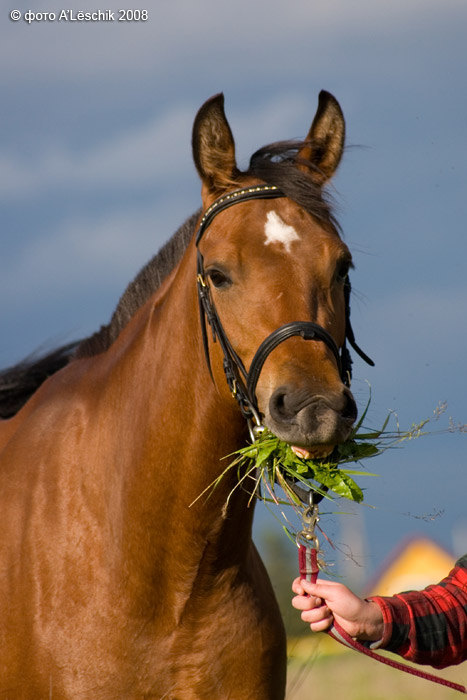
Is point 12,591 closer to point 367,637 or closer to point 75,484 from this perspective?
point 75,484

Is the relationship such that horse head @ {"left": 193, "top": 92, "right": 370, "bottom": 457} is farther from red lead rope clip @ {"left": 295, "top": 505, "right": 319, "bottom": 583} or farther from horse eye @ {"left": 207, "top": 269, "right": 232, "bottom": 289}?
red lead rope clip @ {"left": 295, "top": 505, "right": 319, "bottom": 583}

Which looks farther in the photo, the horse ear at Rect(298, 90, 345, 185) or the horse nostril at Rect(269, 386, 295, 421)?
the horse ear at Rect(298, 90, 345, 185)

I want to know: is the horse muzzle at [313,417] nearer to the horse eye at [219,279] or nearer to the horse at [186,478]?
the horse at [186,478]

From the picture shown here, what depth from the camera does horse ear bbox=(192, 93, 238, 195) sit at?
4.32 metres

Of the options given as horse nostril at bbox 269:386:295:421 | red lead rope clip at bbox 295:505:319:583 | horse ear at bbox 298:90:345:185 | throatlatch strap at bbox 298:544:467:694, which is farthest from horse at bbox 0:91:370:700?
throatlatch strap at bbox 298:544:467:694

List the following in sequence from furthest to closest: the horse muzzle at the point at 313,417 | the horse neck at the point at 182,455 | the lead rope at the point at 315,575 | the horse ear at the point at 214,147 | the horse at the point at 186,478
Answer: the horse ear at the point at 214,147
the horse neck at the point at 182,455
the horse at the point at 186,478
the horse muzzle at the point at 313,417
the lead rope at the point at 315,575

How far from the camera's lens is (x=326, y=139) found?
470 centimetres

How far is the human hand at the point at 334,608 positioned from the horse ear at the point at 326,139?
2.13m

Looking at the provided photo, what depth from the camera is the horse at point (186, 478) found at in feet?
13.0

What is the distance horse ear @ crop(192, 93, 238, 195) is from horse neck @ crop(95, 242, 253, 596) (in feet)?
1.26

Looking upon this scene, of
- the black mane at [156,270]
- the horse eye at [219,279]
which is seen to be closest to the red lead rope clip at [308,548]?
the horse eye at [219,279]

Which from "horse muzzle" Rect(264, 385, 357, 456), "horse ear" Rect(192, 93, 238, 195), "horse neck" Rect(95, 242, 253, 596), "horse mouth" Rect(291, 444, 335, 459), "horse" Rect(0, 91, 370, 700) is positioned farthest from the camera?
"horse ear" Rect(192, 93, 238, 195)

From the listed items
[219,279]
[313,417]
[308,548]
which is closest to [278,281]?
[219,279]

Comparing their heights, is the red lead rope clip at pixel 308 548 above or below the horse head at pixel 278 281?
below
